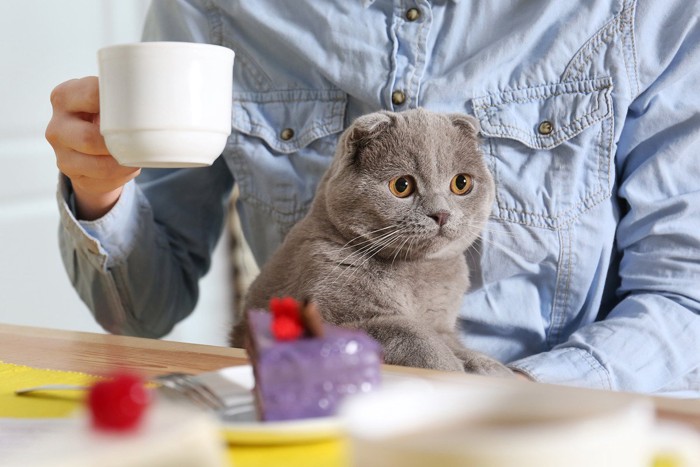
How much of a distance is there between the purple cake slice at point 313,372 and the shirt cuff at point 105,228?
0.85 metres

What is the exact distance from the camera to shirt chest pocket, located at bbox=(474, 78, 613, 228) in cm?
132

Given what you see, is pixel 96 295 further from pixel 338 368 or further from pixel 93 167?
pixel 338 368

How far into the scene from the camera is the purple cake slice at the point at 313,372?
1.88 ft

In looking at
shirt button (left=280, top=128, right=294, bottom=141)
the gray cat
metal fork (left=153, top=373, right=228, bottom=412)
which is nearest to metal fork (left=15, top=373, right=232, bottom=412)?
metal fork (left=153, top=373, right=228, bottom=412)

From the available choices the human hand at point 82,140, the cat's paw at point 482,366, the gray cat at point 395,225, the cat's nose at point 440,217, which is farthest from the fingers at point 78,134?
the cat's paw at point 482,366

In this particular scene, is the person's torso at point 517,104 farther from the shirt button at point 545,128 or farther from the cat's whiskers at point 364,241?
the cat's whiskers at point 364,241

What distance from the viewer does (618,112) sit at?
130 centimetres

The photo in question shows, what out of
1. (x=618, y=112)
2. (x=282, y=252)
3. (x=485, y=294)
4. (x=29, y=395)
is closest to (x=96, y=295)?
(x=282, y=252)

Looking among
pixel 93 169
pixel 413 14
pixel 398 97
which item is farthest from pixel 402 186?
pixel 93 169

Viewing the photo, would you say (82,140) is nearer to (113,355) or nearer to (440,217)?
(113,355)

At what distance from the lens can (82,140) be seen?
1119 mm

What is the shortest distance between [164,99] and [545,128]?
0.70 m

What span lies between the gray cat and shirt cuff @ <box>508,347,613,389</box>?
8cm

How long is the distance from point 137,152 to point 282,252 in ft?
1.53
